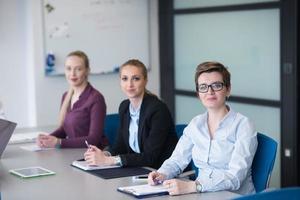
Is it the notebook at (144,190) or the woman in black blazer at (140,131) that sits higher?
the woman in black blazer at (140,131)

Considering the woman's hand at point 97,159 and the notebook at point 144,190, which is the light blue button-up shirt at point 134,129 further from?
the notebook at point 144,190

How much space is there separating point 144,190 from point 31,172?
2.37ft

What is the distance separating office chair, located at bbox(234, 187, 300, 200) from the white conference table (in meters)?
0.54

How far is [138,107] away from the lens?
3.33 meters

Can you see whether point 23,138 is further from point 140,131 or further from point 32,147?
point 140,131

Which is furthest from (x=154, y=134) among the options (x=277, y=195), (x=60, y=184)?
(x=277, y=195)

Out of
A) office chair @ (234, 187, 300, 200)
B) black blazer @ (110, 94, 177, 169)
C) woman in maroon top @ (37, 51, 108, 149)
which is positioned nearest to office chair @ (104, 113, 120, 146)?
woman in maroon top @ (37, 51, 108, 149)

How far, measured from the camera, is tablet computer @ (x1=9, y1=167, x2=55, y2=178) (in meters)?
2.87

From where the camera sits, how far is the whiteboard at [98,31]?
5543 millimetres

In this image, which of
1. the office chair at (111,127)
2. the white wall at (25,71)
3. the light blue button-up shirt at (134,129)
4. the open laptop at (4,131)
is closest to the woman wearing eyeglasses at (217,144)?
the light blue button-up shirt at (134,129)

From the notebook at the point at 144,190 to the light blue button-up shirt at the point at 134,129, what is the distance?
0.76 m

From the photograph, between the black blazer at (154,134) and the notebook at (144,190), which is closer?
the notebook at (144,190)

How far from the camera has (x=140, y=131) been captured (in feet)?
10.7

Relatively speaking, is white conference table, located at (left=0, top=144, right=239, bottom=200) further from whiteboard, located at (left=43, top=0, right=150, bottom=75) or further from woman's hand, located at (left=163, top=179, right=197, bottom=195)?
whiteboard, located at (left=43, top=0, right=150, bottom=75)
